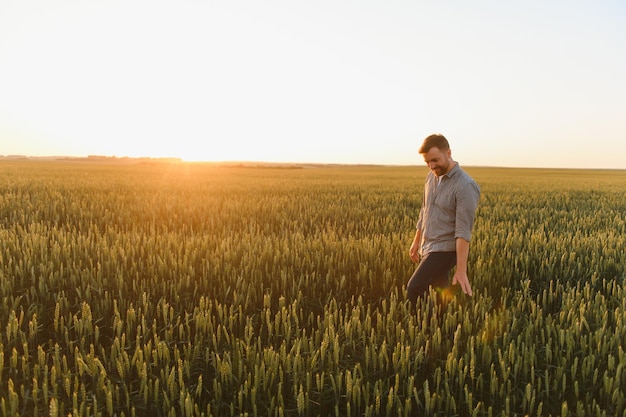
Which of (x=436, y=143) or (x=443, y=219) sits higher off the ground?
(x=436, y=143)

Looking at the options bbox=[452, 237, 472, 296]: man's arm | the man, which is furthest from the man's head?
bbox=[452, 237, 472, 296]: man's arm

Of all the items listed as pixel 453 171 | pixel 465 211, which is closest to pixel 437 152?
pixel 453 171

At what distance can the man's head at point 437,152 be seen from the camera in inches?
141

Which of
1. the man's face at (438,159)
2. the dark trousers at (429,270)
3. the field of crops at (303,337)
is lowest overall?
the field of crops at (303,337)

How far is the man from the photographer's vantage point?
11.8 ft

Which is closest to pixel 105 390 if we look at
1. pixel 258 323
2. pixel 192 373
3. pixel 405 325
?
pixel 192 373

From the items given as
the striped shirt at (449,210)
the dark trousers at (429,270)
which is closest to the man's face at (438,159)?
the striped shirt at (449,210)

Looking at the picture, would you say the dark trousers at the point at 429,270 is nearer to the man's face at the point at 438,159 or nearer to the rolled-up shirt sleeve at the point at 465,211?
the rolled-up shirt sleeve at the point at 465,211

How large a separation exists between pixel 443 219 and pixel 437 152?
25.1 inches

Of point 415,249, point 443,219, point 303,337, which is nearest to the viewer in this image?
point 303,337

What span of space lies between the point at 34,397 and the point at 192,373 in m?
0.91

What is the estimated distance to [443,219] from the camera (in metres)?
3.86

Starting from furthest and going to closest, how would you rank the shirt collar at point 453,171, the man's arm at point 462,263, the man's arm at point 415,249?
1. the man's arm at point 415,249
2. the shirt collar at point 453,171
3. the man's arm at point 462,263

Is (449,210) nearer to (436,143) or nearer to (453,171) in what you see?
(453,171)
